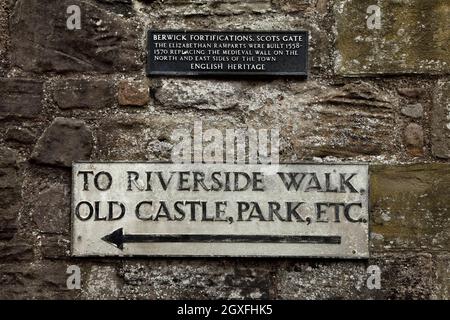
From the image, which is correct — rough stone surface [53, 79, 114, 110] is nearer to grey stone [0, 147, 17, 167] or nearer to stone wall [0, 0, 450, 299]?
stone wall [0, 0, 450, 299]

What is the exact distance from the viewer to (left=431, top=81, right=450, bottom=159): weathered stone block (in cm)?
309

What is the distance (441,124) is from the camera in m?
3.09

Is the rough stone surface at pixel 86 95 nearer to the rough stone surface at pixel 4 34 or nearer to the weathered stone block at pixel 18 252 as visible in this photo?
the rough stone surface at pixel 4 34

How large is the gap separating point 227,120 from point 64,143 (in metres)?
0.65

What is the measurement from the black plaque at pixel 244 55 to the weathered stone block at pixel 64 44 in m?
0.12

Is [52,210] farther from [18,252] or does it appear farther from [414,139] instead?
[414,139]

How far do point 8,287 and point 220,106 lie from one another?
109 centimetres

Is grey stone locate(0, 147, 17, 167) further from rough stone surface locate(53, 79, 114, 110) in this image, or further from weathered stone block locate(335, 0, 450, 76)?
weathered stone block locate(335, 0, 450, 76)

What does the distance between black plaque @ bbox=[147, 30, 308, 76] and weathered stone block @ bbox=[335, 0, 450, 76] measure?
0.17m

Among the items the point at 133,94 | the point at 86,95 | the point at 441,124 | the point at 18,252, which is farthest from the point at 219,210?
the point at 441,124

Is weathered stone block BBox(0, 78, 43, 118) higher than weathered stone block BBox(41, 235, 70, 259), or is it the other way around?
weathered stone block BBox(0, 78, 43, 118)

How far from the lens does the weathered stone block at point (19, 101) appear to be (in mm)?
3115

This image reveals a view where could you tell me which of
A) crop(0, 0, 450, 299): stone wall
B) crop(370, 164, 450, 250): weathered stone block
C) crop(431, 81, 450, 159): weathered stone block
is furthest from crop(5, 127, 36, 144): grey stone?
crop(431, 81, 450, 159): weathered stone block

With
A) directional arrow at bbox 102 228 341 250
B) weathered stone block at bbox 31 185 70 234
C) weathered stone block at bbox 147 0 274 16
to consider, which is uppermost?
weathered stone block at bbox 147 0 274 16
